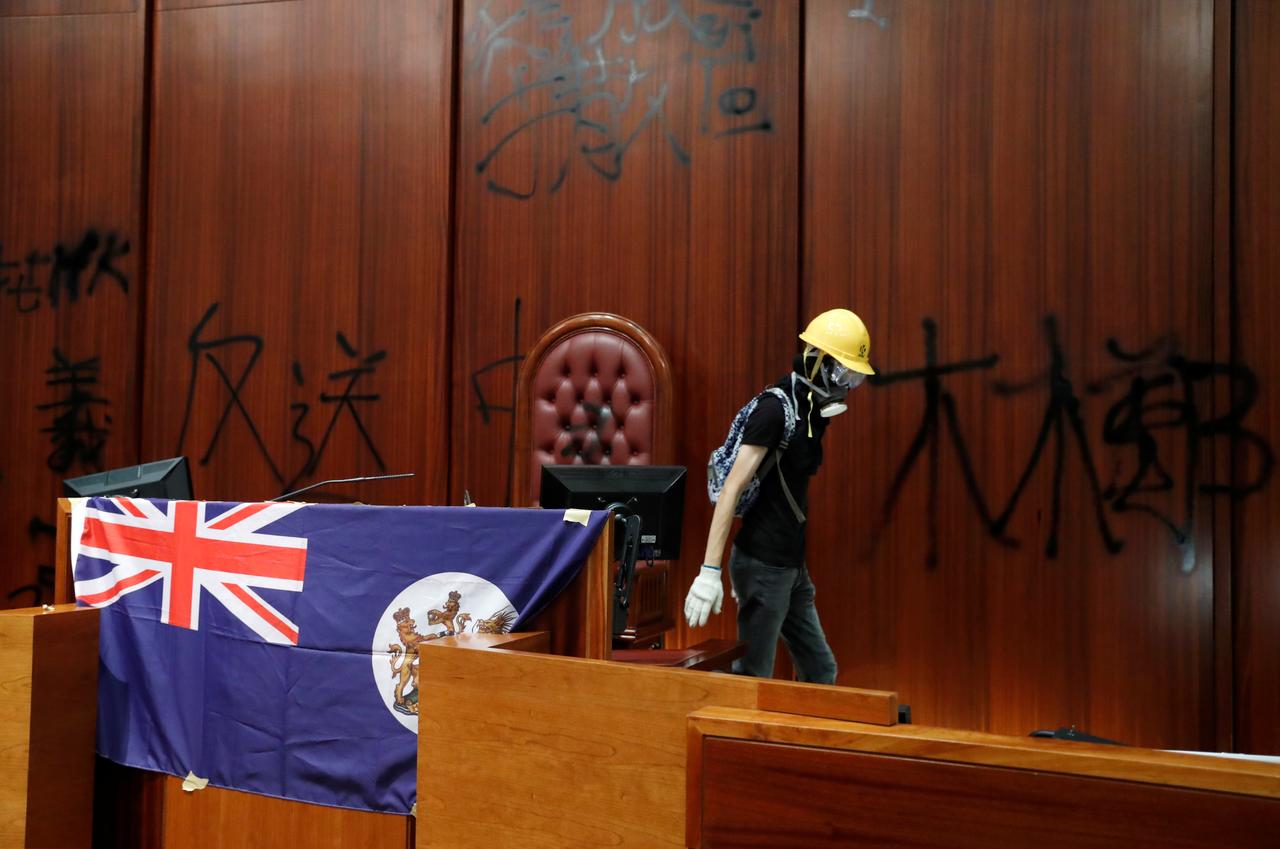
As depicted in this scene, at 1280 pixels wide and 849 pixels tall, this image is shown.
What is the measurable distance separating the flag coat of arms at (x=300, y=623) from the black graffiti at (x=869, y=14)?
276 centimetres

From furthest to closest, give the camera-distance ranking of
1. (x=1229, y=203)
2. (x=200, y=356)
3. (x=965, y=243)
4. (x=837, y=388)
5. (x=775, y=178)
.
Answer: (x=200, y=356) < (x=775, y=178) < (x=965, y=243) < (x=1229, y=203) < (x=837, y=388)

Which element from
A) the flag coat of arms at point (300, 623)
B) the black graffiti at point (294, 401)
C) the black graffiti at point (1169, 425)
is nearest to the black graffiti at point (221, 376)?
the black graffiti at point (294, 401)

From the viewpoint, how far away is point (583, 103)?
4.17 metres

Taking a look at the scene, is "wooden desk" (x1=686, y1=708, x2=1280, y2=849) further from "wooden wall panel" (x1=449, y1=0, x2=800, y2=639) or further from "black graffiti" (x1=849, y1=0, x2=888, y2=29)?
"black graffiti" (x1=849, y1=0, x2=888, y2=29)

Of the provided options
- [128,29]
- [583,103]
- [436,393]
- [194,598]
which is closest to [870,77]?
[583,103]

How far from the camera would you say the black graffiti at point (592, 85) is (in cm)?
402

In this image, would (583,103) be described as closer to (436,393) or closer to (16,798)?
(436,393)

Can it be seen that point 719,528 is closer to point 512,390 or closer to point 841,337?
point 841,337

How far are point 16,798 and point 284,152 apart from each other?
312 centimetres

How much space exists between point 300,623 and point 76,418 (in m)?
3.20

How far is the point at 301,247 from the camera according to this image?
4484 mm

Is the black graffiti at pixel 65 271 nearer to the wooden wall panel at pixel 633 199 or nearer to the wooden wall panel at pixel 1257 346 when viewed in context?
the wooden wall panel at pixel 633 199

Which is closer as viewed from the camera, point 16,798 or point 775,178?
point 16,798

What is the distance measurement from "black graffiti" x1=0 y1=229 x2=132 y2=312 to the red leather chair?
82.0 inches
